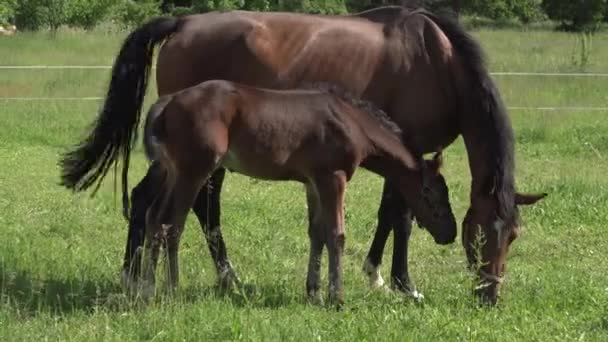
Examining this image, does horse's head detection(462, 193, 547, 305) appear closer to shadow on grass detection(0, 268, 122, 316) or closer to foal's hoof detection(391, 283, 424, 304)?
foal's hoof detection(391, 283, 424, 304)

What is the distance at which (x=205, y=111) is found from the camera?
21.6 feet

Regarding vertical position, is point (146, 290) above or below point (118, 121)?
below

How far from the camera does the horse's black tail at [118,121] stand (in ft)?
25.2

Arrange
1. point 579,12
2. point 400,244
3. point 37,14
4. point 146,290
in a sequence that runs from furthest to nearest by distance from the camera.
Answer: point 579,12
point 37,14
point 400,244
point 146,290

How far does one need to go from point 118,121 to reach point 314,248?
158cm

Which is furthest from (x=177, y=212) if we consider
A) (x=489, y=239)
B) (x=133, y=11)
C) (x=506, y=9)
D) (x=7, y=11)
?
(x=506, y=9)

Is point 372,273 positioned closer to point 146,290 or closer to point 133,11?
point 146,290

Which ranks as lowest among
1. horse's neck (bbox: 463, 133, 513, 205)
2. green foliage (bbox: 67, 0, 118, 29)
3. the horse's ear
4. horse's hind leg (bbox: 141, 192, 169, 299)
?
green foliage (bbox: 67, 0, 118, 29)

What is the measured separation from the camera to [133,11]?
3772cm

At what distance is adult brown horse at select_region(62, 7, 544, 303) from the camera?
23.9ft

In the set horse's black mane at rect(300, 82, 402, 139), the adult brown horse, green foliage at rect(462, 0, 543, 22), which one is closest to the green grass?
the adult brown horse

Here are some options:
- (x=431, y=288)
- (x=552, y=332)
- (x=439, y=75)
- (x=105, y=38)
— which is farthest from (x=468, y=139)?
(x=105, y=38)

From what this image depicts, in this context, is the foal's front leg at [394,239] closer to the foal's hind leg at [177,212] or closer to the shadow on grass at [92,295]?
the shadow on grass at [92,295]

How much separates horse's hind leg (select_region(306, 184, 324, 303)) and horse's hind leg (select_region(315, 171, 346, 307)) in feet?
0.42
